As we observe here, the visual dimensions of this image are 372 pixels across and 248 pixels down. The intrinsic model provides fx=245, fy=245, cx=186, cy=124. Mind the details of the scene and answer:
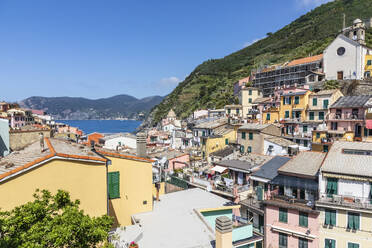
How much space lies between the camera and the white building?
176ft

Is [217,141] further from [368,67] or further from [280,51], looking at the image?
[280,51]

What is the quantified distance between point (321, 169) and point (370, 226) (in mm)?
5002

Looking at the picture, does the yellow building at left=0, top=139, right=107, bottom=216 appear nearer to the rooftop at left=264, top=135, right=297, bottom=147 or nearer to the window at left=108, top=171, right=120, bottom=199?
the window at left=108, top=171, right=120, bottom=199

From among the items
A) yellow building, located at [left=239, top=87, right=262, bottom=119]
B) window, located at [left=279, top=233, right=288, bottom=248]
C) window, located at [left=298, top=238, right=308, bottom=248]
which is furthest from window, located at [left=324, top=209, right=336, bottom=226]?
yellow building, located at [left=239, top=87, right=262, bottom=119]

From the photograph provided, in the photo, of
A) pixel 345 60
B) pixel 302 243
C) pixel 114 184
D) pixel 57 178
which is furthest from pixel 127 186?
pixel 345 60

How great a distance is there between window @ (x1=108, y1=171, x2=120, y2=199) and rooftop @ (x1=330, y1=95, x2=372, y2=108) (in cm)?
3466

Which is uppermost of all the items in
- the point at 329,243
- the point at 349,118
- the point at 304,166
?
the point at 349,118

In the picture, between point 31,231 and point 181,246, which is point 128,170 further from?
point 31,231

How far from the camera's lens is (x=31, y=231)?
20.4ft

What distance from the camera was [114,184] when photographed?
44.5 feet

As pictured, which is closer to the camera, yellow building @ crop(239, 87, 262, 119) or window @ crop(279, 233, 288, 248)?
window @ crop(279, 233, 288, 248)

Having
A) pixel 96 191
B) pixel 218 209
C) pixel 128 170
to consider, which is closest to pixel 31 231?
pixel 96 191

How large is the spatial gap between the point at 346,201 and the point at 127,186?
16164 millimetres

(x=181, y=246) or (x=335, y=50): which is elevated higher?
(x=335, y=50)
